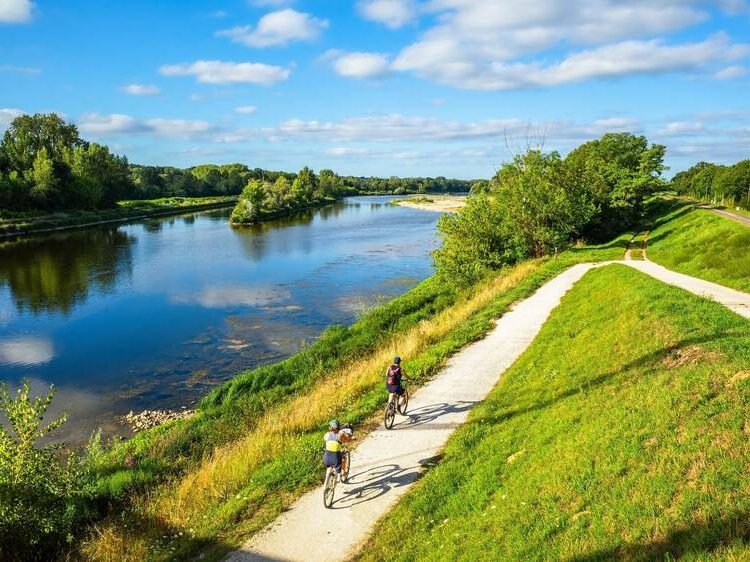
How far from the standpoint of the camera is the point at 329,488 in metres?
11.0

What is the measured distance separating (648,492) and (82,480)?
12206 millimetres

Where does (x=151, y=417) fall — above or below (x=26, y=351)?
below

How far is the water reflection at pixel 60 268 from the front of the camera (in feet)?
141

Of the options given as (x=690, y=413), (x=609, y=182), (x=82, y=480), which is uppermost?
(x=609, y=182)

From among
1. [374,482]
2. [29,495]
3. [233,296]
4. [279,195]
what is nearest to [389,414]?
[374,482]

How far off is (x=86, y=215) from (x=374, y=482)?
346 feet

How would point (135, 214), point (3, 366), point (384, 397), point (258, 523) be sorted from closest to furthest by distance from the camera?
point (258, 523) → point (384, 397) → point (3, 366) → point (135, 214)

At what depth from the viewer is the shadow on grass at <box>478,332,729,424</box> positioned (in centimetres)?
1322

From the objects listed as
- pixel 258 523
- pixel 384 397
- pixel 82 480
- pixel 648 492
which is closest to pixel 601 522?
pixel 648 492

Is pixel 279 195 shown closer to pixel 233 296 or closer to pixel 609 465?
pixel 233 296

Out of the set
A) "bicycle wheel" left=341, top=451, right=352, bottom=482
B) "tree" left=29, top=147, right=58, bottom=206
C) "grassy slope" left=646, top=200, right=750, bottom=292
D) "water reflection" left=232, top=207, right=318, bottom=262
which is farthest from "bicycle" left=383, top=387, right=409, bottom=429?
"tree" left=29, top=147, right=58, bottom=206

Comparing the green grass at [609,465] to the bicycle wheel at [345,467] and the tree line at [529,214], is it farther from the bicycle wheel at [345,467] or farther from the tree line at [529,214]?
the tree line at [529,214]

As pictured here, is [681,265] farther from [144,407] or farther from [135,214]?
[135,214]

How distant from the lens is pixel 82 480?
42.5 ft
